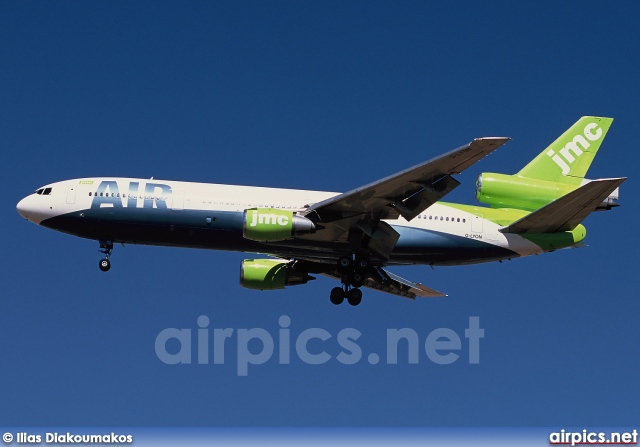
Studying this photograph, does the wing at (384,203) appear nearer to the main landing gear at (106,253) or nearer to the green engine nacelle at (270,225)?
the green engine nacelle at (270,225)

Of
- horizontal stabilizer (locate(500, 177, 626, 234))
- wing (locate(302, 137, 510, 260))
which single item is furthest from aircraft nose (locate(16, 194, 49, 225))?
horizontal stabilizer (locate(500, 177, 626, 234))

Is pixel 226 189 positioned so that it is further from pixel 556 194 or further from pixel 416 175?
pixel 556 194

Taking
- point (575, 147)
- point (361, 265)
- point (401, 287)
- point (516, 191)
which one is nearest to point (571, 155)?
point (575, 147)

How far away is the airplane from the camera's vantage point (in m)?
39.9

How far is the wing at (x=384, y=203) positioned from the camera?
36.8 metres

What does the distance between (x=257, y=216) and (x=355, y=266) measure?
4.96 m

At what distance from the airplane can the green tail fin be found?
46mm

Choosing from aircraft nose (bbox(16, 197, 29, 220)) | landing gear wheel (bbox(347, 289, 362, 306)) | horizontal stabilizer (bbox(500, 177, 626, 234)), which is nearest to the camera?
horizontal stabilizer (bbox(500, 177, 626, 234))

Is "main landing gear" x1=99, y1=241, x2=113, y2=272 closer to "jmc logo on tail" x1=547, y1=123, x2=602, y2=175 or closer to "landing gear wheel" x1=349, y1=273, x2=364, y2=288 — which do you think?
"landing gear wheel" x1=349, y1=273, x2=364, y2=288

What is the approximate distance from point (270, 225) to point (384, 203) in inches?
167

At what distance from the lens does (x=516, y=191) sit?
1642 inches

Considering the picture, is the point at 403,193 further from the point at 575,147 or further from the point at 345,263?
the point at 575,147

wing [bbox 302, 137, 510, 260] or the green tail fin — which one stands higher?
the green tail fin

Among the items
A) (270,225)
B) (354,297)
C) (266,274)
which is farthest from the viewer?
(266,274)
